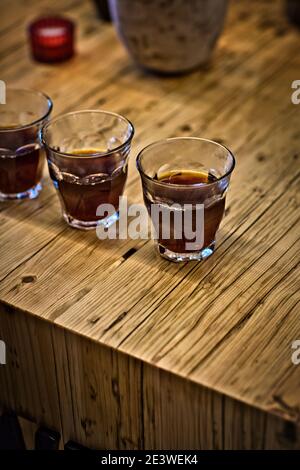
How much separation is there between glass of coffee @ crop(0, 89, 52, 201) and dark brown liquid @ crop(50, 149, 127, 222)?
0.24 ft

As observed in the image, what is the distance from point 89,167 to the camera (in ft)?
3.26

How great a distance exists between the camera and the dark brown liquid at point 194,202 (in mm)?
930

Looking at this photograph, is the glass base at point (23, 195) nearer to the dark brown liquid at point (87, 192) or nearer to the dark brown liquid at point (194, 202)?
the dark brown liquid at point (87, 192)

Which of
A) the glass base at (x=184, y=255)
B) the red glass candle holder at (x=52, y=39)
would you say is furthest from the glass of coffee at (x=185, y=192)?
the red glass candle holder at (x=52, y=39)

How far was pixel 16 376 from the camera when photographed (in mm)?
1019

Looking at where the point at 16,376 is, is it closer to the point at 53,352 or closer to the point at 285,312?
the point at 53,352

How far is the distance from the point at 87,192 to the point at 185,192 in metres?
0.16

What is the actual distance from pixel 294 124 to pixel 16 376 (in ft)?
2.12

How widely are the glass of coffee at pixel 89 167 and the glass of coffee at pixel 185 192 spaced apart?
0.04m

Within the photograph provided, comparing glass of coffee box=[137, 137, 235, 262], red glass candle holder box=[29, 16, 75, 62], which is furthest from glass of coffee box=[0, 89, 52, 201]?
red glass candle holder box=[29, 16, 75, 62]

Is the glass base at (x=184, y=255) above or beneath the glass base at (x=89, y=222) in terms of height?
above

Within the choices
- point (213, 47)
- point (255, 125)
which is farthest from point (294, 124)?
point (213, 47)

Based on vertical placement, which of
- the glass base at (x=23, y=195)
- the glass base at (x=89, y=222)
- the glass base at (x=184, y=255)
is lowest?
the glass base at (x=23, y=195)

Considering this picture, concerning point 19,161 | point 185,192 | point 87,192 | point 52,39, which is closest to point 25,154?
point 19,161
